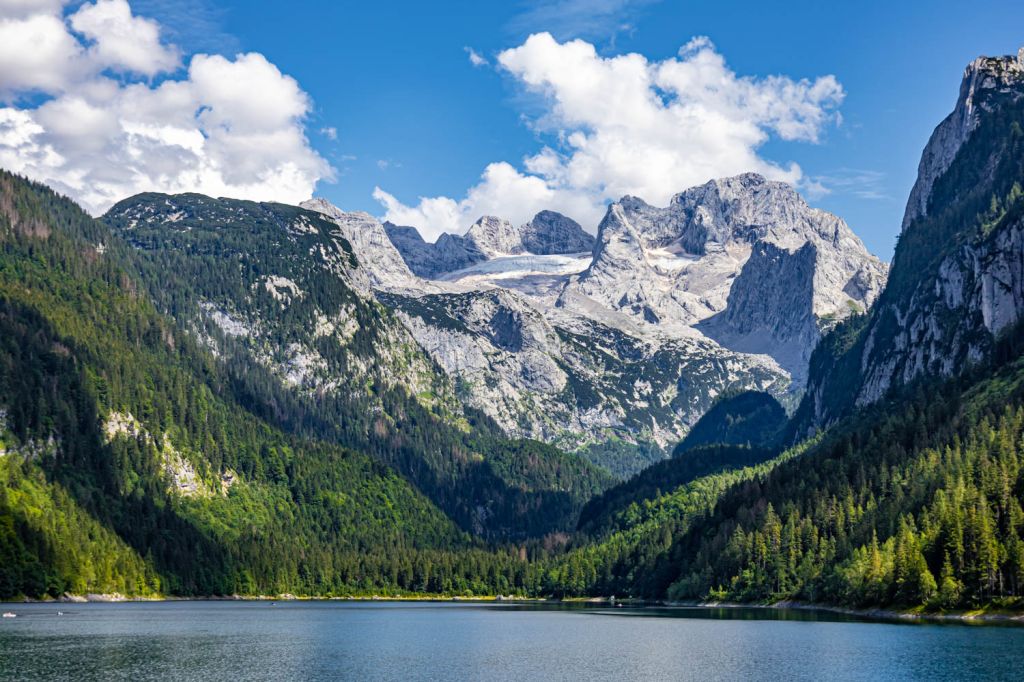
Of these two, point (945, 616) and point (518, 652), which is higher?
point (945, 616)

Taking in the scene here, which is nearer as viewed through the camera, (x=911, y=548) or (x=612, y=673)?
(x=612, y=673)

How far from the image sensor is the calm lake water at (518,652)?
116 m

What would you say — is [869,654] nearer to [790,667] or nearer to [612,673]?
[790,667]

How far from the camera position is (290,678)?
379ft

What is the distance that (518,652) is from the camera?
14438 centimetres

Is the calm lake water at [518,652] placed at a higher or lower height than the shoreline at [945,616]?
lower

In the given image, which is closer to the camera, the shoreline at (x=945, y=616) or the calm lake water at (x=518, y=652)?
the calm lake water at (x=518, y=652)

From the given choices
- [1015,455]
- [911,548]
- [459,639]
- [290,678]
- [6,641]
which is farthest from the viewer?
[1015,455]

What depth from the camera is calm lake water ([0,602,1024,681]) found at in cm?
11650

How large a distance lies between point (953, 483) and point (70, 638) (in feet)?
481

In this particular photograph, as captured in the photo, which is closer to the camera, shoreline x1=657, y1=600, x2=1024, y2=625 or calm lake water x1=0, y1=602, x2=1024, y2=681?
calm lake water x1=0, y1=602, x2=1024, y2=681

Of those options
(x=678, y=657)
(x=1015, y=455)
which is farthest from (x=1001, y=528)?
(x=678, y=657)

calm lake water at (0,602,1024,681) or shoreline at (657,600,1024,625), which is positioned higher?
shoreline at (657,600,1024,625)

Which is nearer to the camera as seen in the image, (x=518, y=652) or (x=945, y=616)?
(x=518, y=652)
